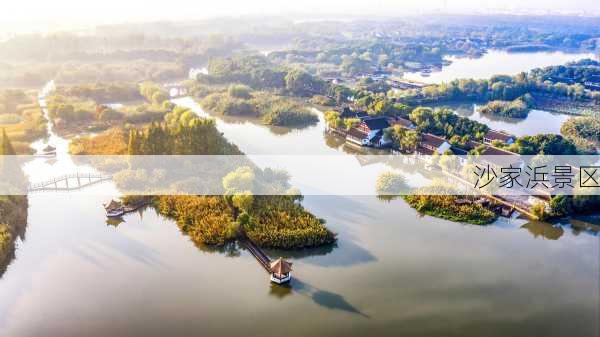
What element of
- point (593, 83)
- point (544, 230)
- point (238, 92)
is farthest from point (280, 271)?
point (593, 83)

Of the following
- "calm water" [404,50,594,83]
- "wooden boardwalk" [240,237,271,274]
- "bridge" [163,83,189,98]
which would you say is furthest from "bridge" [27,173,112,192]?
"calm water" [404,50,594,83]

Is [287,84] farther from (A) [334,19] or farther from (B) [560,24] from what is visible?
(B) [560,24]

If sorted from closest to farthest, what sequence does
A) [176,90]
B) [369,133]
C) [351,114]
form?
[369,133], [351,114], [176,90]

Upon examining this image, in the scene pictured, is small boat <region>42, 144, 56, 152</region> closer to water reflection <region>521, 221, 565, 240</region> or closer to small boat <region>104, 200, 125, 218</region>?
small boat <region>104, 200, 125, 218</region>

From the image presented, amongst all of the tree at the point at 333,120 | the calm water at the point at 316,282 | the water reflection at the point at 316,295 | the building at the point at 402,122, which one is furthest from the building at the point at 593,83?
the water reflection at the point at 316,295

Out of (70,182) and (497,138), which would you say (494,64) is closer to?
(497,138)

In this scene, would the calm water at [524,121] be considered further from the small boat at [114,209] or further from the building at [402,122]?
the small boat at [114,209]
